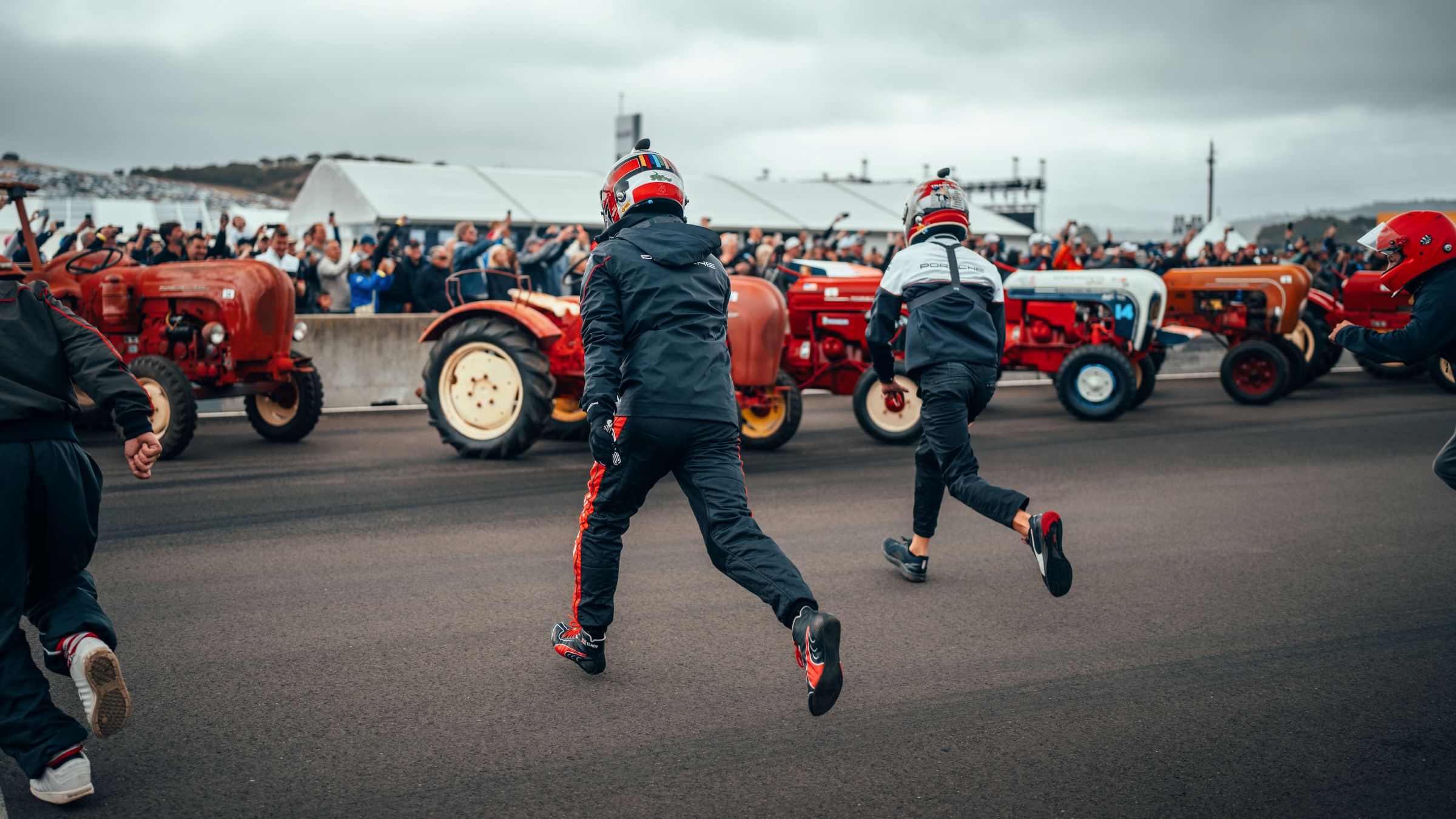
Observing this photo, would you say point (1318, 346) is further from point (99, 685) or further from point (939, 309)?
point (99, 685)

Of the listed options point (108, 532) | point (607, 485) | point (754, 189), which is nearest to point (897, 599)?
point (607, 485)

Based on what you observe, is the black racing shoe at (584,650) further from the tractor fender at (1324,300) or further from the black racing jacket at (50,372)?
the tractor fender at (1324,300)

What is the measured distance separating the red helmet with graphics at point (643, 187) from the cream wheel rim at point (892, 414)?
6.46 meters

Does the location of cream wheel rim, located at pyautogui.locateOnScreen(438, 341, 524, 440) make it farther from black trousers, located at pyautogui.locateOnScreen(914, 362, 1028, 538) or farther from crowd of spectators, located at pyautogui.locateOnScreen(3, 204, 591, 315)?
black trousers, located at pyautogui.locateOnScreen(914, 362, 1028, 538)

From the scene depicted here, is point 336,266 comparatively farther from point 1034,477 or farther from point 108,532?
point 1034,477

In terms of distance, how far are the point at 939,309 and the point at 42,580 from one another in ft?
12.3

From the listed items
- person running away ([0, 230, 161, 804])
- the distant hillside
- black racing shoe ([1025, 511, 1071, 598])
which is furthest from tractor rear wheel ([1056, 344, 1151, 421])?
the distant hillside

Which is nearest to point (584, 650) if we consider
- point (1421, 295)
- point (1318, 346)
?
point (1421, 295)

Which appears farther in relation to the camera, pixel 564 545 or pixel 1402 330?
pixel 564 545

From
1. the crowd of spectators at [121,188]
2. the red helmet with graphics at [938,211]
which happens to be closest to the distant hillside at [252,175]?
the crowd of spectators at [121,188]

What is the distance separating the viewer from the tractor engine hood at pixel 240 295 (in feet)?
30.9

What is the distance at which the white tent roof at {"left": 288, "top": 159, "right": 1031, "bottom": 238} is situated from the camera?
27109 millimetres

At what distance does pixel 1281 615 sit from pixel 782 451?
17.3ft

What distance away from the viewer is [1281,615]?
199 inches
